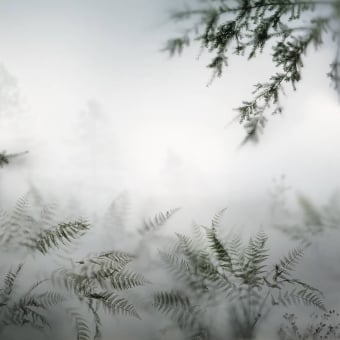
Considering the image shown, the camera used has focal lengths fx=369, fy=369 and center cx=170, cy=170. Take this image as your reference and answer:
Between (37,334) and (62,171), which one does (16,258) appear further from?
(62,171)

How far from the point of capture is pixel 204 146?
3.48 meters

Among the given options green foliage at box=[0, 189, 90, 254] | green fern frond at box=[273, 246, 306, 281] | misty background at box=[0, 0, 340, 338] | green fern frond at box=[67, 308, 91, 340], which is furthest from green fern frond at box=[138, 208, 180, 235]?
green fern frond at box=[273, 246, 306, 281]

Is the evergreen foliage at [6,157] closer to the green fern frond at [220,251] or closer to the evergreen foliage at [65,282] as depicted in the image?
the evergreen foliage at [65,282]

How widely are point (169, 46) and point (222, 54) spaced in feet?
1.55

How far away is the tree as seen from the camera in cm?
293

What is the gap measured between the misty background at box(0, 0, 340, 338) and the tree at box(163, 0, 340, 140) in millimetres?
239

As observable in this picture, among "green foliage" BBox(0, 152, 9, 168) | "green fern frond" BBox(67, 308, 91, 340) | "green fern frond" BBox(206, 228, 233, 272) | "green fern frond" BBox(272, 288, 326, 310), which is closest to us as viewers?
"green fern frond" BBox(67, 308, 91, 340)

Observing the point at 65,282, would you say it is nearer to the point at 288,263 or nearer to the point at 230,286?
the point at 230,286

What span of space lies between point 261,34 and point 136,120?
1.32m

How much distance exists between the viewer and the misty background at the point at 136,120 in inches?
132

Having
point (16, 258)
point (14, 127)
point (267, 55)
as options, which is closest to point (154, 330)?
point (16, 258)

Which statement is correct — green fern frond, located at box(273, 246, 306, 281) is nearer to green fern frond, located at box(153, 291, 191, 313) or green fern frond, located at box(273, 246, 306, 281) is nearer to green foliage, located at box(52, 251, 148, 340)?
green fern frond, located at box(153, 291, 191, 313)

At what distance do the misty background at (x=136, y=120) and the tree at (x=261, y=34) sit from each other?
0.78ft

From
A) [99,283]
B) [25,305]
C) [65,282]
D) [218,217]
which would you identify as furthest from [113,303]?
[218,217]
